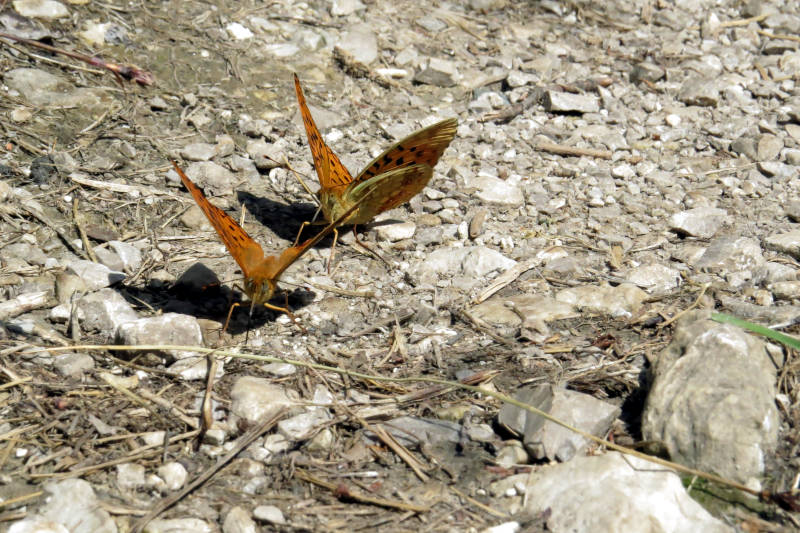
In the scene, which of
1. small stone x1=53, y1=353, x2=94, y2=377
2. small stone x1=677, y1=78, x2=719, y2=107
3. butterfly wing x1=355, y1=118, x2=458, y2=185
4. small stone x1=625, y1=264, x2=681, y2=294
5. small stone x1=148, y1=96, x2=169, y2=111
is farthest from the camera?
small stone x1=677, y1=78, x2=719, y2=107

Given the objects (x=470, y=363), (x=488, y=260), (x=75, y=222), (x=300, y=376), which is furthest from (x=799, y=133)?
(x=75, y=222)

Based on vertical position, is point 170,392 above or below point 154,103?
below

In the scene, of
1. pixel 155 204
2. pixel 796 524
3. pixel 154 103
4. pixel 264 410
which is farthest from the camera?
pixel 154 103

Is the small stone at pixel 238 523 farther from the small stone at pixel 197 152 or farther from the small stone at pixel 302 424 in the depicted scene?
the small stone at pixel 197 152

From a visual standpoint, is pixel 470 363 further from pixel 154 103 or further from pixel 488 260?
pixel 154 103

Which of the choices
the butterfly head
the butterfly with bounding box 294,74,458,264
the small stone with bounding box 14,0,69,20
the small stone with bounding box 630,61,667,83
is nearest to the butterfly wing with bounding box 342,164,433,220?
the butterfly with bounding box 294,74,458,264

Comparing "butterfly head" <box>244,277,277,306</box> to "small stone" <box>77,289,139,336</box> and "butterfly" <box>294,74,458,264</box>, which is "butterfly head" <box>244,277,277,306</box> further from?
"butterfly" <box>294,74,458,264</box>
